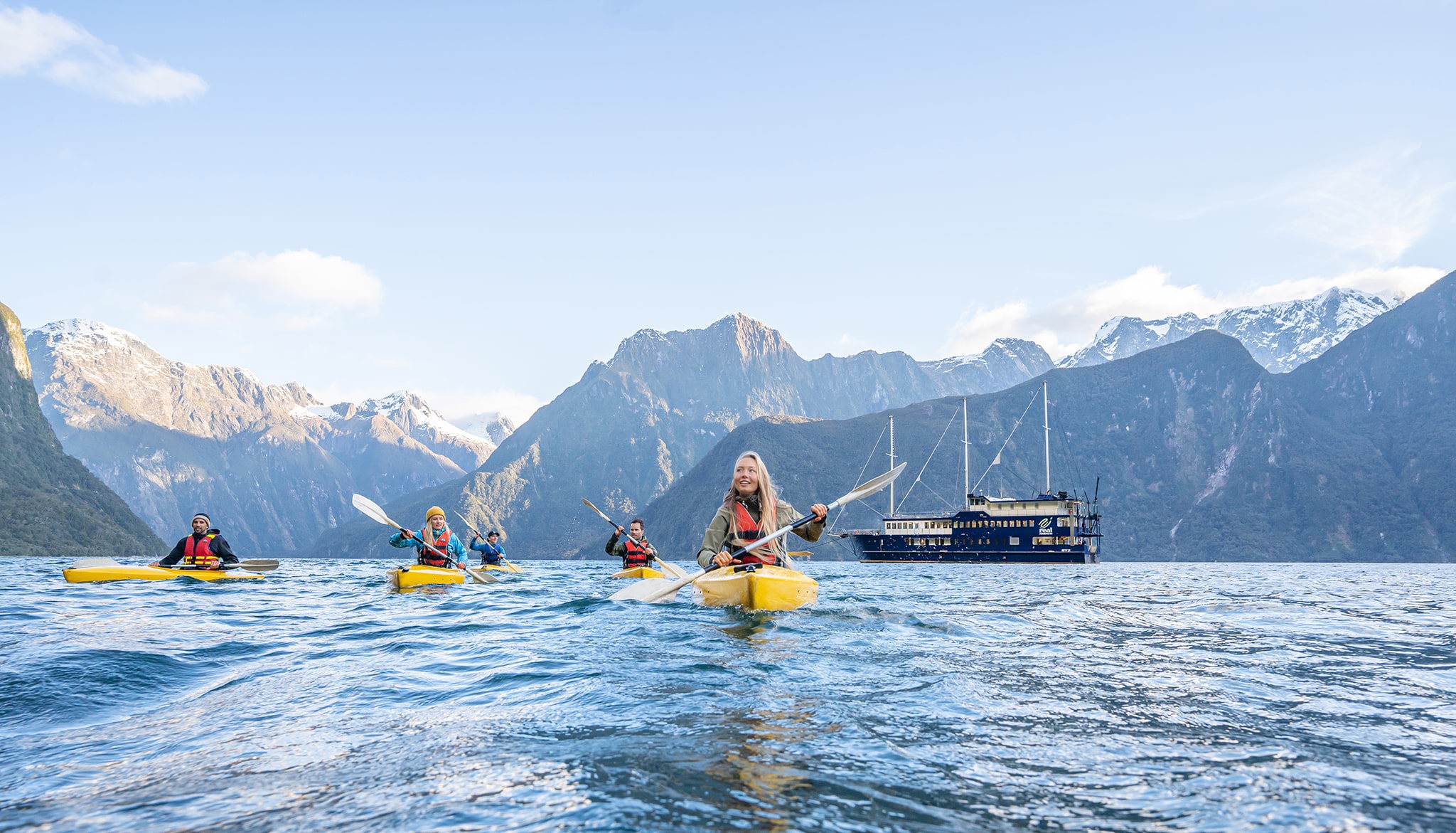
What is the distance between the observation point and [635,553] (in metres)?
32.4

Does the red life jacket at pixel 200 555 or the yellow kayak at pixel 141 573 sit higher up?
the red life jacket at pixel 200 555

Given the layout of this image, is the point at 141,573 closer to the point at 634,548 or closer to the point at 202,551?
the point at 202,551

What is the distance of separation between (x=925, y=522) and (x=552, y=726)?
10665 cm

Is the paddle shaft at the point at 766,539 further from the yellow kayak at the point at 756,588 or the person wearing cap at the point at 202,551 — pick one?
the person wearing cap at the point at 202,551

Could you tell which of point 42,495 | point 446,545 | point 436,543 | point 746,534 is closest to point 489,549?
point 446,545

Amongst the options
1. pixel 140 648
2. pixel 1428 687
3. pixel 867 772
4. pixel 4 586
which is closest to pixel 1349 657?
pixel 1428 687

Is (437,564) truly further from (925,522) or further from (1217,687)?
(925,522)

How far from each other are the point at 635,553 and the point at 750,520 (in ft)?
64.3

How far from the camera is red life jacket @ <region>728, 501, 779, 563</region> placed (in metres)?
13.6

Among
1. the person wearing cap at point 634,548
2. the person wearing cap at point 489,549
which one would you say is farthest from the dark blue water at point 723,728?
the person wearing cap at point 489,549

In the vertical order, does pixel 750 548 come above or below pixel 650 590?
above

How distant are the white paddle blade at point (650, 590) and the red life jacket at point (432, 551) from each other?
35.7 feet

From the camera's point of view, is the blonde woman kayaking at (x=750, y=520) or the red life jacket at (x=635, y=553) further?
the red life jacket at (x=635, y=553)

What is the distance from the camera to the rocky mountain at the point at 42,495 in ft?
458
